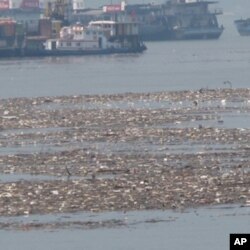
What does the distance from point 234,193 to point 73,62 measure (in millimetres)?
91994

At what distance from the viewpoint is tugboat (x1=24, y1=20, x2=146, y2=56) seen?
124 m

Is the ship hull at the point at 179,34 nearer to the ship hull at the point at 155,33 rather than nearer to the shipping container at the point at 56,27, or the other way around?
the ship hull at the point at 155,33

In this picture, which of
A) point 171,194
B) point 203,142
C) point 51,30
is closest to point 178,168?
point 171,194

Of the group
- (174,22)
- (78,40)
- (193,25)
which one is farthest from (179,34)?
(78,40)

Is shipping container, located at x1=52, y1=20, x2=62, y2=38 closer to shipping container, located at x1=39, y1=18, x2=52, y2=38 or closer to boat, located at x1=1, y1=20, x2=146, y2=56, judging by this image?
shipping container, located at x1=39, y1=18, x2=52, y2=38

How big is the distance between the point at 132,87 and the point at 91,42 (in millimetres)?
58196

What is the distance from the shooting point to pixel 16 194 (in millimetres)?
24109

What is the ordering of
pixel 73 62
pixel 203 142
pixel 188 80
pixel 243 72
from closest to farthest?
pixel 203 142
pixel 188 80
pixel 243 72
pixel 73 62

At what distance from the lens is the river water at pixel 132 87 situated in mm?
20344

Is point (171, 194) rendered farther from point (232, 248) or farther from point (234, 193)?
point (232, 248)

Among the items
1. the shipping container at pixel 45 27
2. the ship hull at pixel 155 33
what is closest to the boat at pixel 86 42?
the shipping container at pixel 45 27

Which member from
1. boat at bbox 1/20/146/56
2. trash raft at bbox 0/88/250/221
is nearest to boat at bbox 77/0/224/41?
boat at bbox 1/20/146/56

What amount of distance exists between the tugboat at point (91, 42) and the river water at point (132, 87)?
107 cm

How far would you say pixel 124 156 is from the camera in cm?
2972
